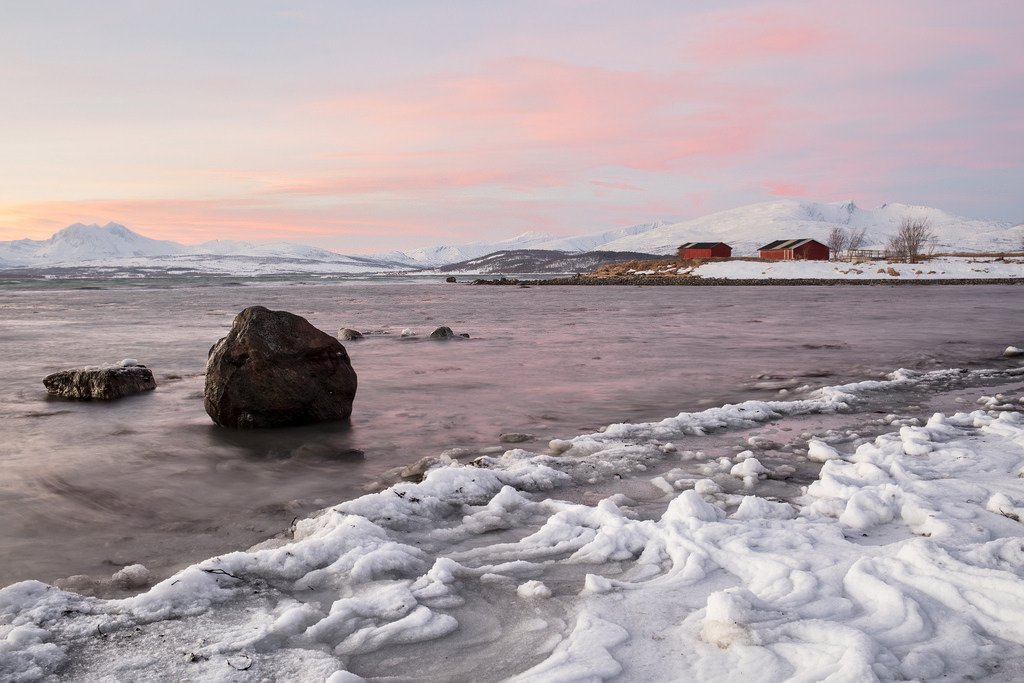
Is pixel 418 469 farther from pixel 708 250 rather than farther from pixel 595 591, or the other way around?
pixel 708 250

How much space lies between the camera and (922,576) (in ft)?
12.5

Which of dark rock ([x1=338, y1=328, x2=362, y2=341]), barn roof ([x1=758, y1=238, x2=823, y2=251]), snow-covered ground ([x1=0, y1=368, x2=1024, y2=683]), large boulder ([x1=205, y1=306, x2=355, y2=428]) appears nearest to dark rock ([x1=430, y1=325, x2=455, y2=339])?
dark rock ([x1=338, y1=328, x2=362, y2=341])

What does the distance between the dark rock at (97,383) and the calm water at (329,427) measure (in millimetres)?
275

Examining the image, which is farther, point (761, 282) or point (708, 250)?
point (708, 250)

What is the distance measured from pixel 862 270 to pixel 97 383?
71.0 metres

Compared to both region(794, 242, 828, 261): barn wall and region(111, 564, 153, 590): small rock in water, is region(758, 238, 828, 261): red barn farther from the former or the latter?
region(111, 564, 153, 590): small rock in water

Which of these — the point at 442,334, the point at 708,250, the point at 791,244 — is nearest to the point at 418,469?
the point at 442,334

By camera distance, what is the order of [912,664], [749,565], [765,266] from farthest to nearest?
[765,266] < [749,565] < [912,664]

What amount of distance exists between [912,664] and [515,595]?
189 centimetres

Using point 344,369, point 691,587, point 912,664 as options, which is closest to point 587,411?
point 344,369

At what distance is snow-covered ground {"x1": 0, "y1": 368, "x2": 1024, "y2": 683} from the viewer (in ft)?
10.1

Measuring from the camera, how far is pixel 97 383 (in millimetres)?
9820

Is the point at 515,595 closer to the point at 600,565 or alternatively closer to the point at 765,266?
the point at 600,565

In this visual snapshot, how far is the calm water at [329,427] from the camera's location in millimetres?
5113
